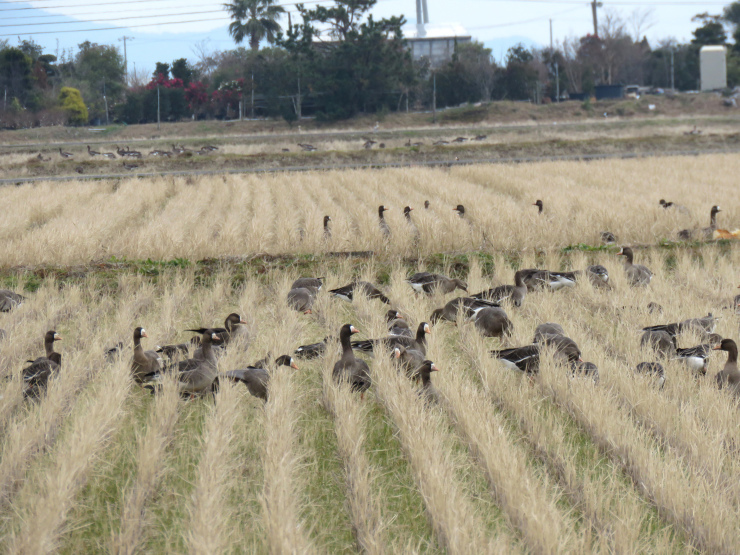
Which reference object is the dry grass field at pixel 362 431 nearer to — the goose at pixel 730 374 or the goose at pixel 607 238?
the goose at pixel 730 374

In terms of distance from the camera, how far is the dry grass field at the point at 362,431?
146 inches

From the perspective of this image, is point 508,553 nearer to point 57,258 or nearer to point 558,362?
point 558,362

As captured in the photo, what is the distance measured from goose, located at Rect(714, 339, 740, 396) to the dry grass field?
16cm

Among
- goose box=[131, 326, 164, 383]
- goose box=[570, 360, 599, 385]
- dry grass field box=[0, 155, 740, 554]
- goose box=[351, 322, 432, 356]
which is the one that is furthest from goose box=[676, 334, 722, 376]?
goose box=[131, 326, 164, 383]

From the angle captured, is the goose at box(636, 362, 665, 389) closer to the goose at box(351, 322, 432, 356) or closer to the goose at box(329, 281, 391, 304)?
the goose at box(351, 322, 432, 356)

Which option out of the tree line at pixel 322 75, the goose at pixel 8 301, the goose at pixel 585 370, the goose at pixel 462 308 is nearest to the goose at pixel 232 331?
the goose at pixel 462 308

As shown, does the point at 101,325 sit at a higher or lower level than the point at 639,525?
higher

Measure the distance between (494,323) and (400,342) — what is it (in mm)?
1298

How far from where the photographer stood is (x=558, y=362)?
5.92m

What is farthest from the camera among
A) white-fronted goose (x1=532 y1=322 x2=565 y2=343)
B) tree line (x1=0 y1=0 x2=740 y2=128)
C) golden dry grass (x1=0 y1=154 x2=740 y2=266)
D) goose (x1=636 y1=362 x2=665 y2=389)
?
tree line (x1=0 y1=0 x2=740 y2=128)

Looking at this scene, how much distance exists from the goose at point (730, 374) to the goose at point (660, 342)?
489 millimetres

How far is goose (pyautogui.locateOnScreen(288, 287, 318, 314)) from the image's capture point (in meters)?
8.39

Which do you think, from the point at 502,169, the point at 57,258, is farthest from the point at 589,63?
the point at 57,258

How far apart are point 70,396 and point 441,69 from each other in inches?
2444
